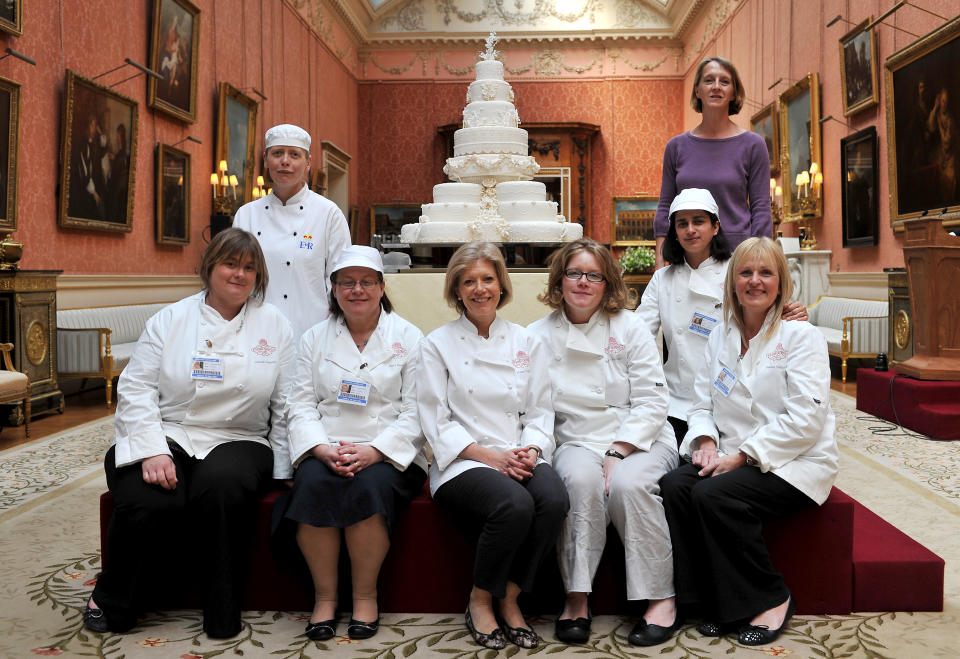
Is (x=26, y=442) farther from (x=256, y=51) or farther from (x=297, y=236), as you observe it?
(x=256, y=51)

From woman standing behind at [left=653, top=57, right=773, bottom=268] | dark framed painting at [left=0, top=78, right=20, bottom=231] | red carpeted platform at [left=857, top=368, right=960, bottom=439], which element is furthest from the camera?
dark framed painting at [left=0, top=78, right=20, bottom=231]

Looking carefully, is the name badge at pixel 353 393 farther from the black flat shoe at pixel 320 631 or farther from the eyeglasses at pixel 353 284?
the black flat shoe at pixel 320 631

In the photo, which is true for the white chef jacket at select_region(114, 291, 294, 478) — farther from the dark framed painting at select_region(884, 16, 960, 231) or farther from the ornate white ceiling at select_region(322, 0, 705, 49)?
the ornate white ceiling at select_region(322, 0, 705, 49)

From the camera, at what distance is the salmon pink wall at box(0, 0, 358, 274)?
773 centimetres

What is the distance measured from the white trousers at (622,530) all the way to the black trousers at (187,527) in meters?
1.20

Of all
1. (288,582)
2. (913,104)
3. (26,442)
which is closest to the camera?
(288,582)

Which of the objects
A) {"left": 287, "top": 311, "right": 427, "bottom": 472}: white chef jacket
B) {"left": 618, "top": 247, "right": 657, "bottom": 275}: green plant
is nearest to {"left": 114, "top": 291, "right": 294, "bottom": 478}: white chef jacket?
{"left": 287, "top": 311, "right": 427, "bottom": 472}: white chef jacket

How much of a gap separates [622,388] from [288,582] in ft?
5.10

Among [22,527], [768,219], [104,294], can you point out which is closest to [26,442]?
[22,527]

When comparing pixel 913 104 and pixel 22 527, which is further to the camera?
pixel 913 104

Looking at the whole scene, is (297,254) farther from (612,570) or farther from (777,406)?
(777,406)

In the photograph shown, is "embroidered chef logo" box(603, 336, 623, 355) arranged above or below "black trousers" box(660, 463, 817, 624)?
above

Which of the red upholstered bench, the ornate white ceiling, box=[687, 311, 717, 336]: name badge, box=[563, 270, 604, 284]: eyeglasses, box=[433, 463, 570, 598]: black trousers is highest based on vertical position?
the ornate white ceiling

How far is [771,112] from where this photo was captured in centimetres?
1338
